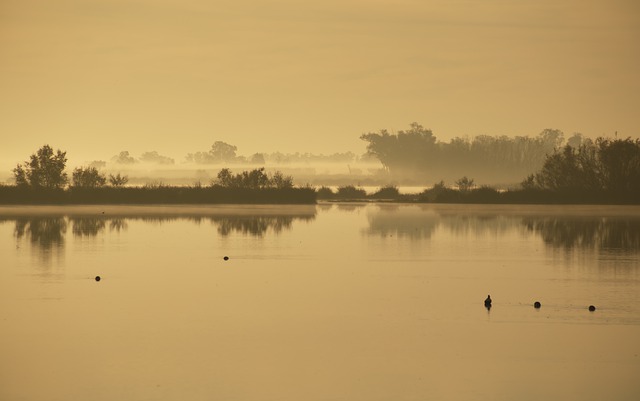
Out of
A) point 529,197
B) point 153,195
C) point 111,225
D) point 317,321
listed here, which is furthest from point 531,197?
point 317,321

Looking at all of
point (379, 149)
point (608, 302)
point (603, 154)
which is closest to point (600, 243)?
point (608, 302)

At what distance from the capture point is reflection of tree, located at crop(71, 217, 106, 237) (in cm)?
4031

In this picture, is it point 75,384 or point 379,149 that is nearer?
point 75,384

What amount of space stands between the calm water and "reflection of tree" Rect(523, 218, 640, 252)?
47 cm

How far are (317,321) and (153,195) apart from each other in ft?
203

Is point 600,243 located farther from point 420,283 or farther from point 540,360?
point 540,360

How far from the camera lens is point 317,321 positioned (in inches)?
709

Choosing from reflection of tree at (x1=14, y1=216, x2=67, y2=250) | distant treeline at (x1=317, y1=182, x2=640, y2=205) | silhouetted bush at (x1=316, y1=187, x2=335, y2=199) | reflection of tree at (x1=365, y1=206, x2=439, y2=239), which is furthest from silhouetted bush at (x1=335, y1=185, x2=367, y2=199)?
reflection of tree at (x1=14, y1=216, x2=67, y2=250)

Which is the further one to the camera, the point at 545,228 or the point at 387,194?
the point at 387,194

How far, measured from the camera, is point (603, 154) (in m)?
75.1

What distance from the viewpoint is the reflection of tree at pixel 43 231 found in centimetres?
3451

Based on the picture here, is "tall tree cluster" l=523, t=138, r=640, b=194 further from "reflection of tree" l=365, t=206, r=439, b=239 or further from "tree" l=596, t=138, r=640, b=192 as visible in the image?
"reflection of tree" l=365, t=206, r=439, b=239

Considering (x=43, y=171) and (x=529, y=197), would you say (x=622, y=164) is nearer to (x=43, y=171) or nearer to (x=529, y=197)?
(x=529, y=197)

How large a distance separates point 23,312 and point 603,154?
63.6 meters
